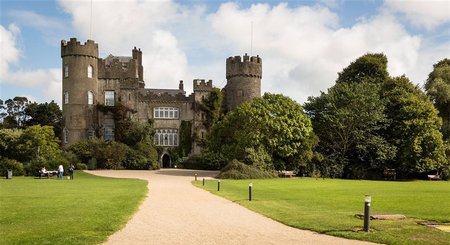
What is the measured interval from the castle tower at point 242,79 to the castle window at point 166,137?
8.18m

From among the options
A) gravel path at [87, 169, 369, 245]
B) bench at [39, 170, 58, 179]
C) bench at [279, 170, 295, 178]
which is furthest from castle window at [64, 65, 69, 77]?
gravel path at [87, 169, 369, 245]

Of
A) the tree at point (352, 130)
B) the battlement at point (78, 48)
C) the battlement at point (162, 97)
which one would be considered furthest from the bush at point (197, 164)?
the battlement at point (78, 48)

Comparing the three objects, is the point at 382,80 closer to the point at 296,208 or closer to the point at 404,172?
the point at 404,172

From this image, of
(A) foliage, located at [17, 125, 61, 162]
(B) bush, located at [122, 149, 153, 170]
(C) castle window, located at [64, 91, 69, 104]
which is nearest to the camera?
(A) foliage, located at [17, 125, 61, 162]

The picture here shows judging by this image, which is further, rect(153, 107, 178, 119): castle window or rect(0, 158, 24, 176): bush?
rect(153, 107, 178, 119): castle window

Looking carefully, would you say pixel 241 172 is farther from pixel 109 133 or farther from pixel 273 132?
pixel 109 133

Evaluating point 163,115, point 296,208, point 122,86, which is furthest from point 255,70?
point 296,208

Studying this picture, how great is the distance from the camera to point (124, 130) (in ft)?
194

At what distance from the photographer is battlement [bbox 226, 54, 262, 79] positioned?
6378 centimetres

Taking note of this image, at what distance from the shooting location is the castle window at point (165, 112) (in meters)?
63.6

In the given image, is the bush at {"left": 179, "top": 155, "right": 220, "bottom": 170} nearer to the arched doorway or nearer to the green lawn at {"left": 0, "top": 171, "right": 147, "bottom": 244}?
the arched doorway

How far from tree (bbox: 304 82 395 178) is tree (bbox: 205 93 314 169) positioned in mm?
4214

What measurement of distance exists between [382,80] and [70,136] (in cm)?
3877

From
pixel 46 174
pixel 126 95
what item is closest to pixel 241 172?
pixel 46 174
